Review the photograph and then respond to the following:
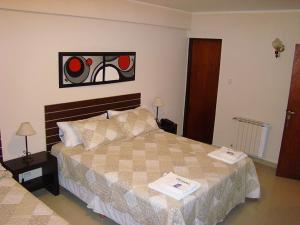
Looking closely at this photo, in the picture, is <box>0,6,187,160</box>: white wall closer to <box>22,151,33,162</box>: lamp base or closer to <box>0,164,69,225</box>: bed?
<box>22,151,33,162</box>: lamp base

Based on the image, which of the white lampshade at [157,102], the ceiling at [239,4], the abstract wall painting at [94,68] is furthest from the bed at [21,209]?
the ceiling at [239,4]

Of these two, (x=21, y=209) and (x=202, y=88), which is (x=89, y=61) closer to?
(x=21, y=209)

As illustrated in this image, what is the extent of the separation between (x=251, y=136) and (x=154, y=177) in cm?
238

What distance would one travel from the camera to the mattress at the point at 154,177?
7.78 feet

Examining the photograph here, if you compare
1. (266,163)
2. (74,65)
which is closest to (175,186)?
(74,65)

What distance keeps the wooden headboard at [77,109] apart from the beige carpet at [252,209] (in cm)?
67

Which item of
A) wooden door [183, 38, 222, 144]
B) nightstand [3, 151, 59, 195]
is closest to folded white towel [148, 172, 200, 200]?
nightstand [3, 151, 59, 195]

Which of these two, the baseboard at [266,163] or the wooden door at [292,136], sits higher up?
the wooden door at [292,136]

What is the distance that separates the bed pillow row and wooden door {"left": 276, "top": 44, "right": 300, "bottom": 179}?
186 centimetres

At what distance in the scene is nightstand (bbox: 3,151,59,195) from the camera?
294 cm

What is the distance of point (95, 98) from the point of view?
378cm

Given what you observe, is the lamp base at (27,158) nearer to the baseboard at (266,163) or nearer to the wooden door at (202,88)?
the wooden door at (202,88)

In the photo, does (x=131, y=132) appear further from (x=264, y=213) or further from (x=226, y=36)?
(x=226, y=36)

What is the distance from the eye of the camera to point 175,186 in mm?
2459
